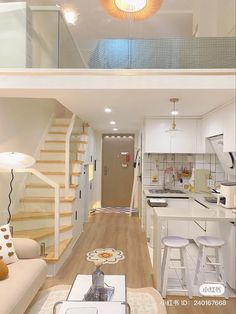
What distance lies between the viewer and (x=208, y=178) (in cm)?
396

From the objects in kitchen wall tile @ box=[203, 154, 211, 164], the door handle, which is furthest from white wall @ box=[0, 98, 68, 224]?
kitchen wall tile @ box=[203, 154, 211, 164]

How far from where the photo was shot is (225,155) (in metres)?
3.32

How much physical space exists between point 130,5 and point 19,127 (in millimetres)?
2283

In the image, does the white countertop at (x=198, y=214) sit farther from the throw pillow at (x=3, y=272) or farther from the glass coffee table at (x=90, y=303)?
the throw pillow at (x=3, y=272)

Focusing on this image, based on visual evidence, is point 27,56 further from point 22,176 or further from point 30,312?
point 30,312

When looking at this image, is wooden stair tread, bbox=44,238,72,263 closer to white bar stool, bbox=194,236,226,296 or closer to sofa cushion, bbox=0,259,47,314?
sofa cushion, bbox=0,259,47,314

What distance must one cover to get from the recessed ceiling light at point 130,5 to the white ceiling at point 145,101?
78cm

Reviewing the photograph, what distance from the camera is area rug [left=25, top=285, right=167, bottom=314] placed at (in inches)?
82.7

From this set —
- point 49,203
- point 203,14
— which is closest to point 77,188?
point 49,203

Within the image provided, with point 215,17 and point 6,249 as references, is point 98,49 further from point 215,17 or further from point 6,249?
point 6,249

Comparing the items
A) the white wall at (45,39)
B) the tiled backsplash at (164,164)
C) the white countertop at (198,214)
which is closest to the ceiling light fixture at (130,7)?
the white wall at (45,39)

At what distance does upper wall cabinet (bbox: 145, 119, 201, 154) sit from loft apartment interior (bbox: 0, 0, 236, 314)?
0.05 ft

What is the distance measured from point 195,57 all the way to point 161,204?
1883mm

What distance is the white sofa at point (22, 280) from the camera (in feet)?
5.49
